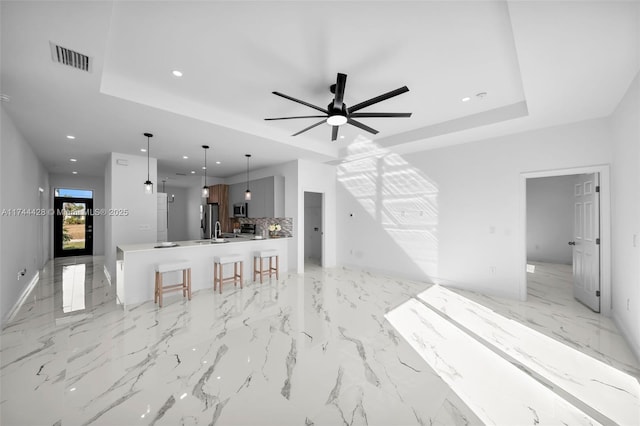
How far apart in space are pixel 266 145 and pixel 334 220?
290 cm

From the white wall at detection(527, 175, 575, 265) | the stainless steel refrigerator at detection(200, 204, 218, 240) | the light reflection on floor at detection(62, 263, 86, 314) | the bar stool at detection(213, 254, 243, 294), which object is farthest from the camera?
the stainless steel refrigerator at detection(200, 204, 218, 240)

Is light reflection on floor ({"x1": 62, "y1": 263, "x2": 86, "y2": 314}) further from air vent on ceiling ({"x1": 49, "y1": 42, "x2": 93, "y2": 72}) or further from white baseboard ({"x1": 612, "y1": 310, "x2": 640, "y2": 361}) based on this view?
white baseboard ({"x1": 612, "y1": 310, "x2": 640, "y2": 361})

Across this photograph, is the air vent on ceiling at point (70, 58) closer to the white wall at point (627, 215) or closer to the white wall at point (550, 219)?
the white wall at point (627, 215)

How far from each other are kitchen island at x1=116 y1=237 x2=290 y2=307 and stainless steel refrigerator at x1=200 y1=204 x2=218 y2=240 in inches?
142

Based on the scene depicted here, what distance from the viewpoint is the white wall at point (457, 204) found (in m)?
3.85

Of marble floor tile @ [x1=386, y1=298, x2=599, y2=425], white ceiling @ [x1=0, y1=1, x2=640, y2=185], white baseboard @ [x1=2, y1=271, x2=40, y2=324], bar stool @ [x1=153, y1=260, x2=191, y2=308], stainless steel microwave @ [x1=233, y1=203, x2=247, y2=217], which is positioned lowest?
marble floor tile @ [x1=386, y1=298, x2=599, y2=425]

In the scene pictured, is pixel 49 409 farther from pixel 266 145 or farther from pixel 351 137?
pixel 351 137

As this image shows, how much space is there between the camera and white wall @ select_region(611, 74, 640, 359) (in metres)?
2.49

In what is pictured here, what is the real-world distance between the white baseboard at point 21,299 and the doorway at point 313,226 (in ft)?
18.0

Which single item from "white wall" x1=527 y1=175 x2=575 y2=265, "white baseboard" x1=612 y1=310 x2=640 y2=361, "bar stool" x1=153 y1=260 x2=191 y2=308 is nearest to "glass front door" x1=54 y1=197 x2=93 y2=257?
"bar stool" x1=153 y1=260 x2=191 y2=308

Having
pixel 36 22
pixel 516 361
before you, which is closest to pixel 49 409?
pixel 36 22

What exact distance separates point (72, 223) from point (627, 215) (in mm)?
12905

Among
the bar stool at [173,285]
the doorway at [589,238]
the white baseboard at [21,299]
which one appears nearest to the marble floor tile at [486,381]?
the doorway at [589,238]

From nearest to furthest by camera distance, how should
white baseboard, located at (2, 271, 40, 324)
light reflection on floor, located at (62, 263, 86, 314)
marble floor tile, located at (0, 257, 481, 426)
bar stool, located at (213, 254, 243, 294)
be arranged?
marble floor tile, located at (0, 257, 481, 426) < white baseboard, located at (2, 271, 40, 324) < light reflection on floor, located at (62, 263, 86, 314) < bar stool, located at (213, 254, 243, 294)
